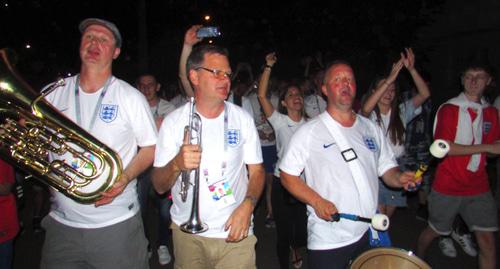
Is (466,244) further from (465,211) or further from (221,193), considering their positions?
(221,193)

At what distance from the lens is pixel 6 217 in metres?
3.49

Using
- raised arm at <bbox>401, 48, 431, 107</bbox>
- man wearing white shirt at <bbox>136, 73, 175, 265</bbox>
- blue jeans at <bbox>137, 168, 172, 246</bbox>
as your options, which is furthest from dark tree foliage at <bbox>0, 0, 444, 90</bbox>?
blue jeans at <bbox>137, 168, 172, 246</bbox>

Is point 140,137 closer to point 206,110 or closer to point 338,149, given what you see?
point 206,110

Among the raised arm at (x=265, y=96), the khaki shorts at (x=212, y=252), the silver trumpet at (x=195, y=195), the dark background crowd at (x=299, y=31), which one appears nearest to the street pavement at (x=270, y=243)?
the raised arm at (x=265, y=96)

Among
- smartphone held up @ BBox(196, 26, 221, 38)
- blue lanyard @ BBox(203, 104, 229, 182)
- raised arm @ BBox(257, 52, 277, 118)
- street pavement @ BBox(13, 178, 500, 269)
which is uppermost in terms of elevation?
smartphone held up @ BBox(196, 26, 221, 38)

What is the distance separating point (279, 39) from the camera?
15523mm

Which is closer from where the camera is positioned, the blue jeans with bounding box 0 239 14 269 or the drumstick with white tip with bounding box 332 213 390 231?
the drumstick with white tip with bounding box 332 213 390 231

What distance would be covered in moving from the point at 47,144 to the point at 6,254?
4.26 ft

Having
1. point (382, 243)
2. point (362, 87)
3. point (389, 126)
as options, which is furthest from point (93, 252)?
point (362, 87)

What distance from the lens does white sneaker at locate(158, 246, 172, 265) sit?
5.40 meters

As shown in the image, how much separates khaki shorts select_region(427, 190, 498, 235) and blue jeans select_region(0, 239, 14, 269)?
14.1 feet

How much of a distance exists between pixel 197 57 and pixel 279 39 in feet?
42.1

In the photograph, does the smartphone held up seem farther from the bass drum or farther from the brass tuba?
the bass drum

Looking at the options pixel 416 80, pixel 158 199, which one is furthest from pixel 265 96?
pixel 158 199
